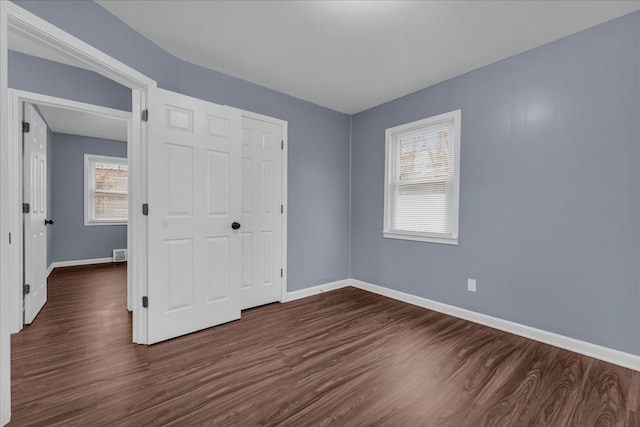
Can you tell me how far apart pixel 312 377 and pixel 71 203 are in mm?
6424

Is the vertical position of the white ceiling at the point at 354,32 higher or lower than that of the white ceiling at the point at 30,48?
higher

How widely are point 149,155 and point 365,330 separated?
8.39 ft

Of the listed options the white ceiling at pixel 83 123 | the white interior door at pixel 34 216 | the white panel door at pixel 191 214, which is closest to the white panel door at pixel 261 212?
the white panel door at pixel 191 214

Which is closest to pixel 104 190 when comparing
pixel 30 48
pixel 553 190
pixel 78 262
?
pixel 78 262

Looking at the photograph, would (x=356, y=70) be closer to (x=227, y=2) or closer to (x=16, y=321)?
(x=227, y=2)

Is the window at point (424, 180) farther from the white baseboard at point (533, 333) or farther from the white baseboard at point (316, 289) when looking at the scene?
the white baseboard at point (316, 289)

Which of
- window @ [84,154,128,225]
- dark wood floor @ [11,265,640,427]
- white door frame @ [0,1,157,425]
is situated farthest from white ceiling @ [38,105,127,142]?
dark wood floor @ [11,265,640,427]

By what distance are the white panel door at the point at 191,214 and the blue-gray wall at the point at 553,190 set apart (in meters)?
2.33

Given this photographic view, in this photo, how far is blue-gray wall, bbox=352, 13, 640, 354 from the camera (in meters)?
2.17

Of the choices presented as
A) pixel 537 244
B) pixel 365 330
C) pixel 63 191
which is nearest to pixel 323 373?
pixel 365 330

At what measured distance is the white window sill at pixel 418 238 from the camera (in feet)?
10.6

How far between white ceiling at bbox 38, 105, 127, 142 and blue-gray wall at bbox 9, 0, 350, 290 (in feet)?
6.62

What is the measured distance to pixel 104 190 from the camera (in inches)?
244

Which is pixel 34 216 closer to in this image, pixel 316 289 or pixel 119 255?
pixel 316 289
